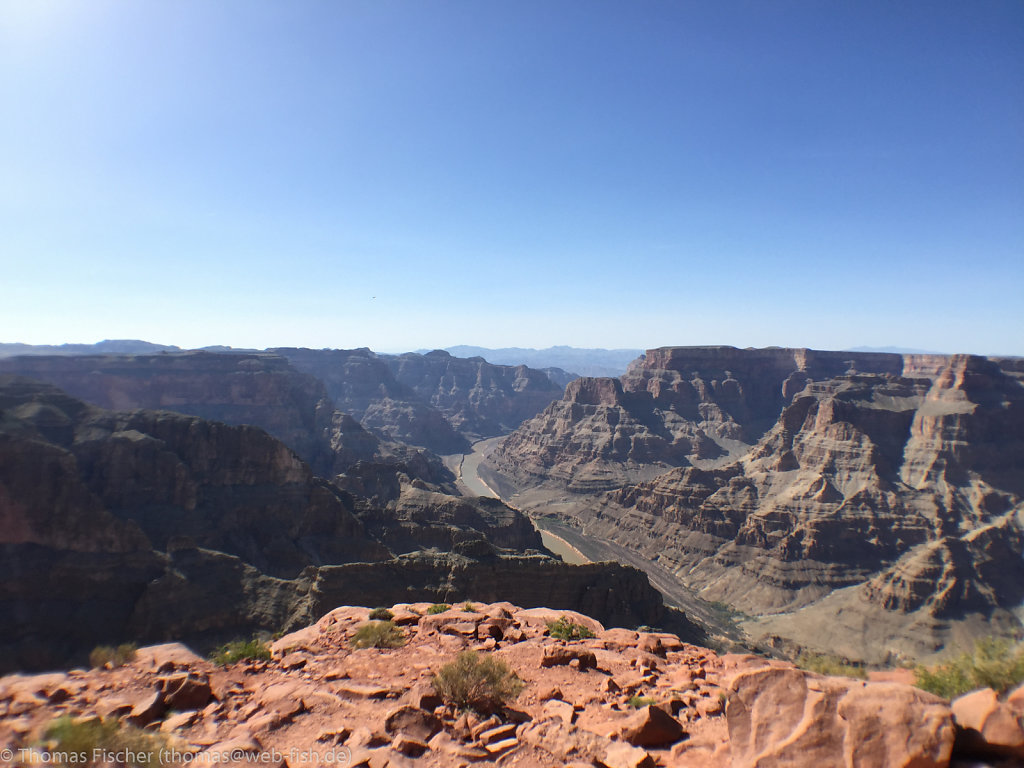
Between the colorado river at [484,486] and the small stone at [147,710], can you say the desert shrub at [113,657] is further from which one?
the colorado river at [484,486]

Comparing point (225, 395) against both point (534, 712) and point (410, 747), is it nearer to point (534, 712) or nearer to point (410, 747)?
point (534, 712)

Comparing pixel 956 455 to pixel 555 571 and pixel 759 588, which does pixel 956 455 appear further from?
pixel 555 571

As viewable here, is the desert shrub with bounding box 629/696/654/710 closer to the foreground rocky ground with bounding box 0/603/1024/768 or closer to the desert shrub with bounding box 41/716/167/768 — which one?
the foreground rocky ground with bounding box 0/603/1024/768

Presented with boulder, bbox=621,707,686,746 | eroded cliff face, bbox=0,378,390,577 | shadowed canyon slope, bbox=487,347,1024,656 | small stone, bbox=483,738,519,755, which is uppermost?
boulder, bbox=621,707,686,746

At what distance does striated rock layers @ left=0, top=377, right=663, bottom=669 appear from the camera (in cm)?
3544

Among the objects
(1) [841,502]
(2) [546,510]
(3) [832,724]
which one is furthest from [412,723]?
(2) [546,510]

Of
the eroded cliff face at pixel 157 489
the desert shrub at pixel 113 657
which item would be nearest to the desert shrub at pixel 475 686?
the desert shrub at pixel 113 657

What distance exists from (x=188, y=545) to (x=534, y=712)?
39434mm

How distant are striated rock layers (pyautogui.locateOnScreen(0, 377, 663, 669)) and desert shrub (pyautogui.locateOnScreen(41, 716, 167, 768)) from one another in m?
26.9

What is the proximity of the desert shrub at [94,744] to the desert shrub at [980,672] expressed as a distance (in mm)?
14520

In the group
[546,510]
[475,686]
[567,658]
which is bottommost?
[546,510]

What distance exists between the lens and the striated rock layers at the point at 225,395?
364ft

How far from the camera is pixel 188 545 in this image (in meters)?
41.4

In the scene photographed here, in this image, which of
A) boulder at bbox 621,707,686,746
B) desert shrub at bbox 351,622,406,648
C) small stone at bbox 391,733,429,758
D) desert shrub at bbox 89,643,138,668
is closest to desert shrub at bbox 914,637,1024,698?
boulder at bbox 621,707,686,746
